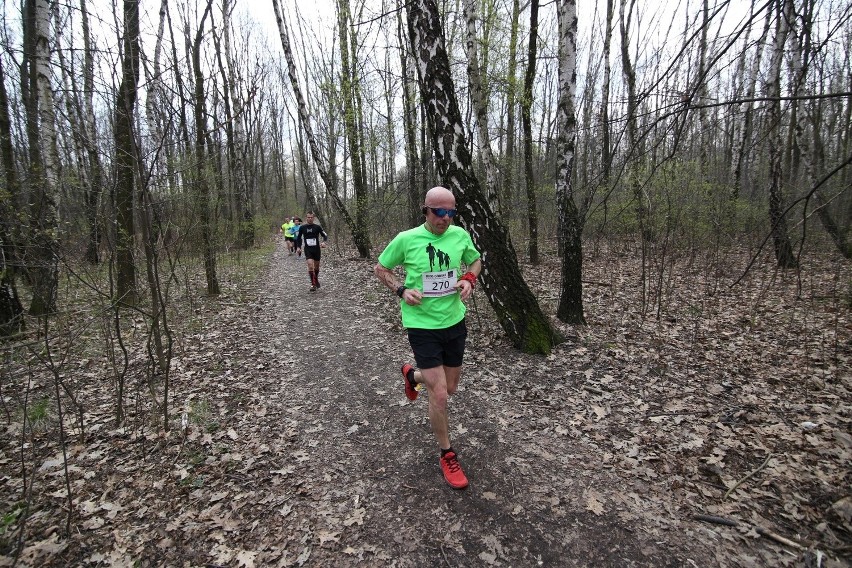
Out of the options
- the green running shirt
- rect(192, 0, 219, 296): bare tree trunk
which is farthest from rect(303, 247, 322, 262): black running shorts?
the green running shirt

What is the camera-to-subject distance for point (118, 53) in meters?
3.65

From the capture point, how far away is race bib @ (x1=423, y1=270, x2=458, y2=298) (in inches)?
116

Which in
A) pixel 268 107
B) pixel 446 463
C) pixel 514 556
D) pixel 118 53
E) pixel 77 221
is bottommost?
pixel 514 556

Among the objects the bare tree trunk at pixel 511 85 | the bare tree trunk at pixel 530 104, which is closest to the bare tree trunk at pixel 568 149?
the bare tree trunk at pixel 530 104

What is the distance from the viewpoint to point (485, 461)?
325 centimetres

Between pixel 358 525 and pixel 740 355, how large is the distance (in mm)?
5136

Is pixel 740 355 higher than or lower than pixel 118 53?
lower

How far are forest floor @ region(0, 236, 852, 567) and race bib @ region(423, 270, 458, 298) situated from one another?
1457 millimetres

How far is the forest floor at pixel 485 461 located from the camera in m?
2.49

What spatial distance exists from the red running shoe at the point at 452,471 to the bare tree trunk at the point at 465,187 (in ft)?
8.24

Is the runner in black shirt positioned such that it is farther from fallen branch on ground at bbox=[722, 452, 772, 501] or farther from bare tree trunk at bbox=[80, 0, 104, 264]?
fallen branch on ground at bbox=[722, 452, 772, 501]

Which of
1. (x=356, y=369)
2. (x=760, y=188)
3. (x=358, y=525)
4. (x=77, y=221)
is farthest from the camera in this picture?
(x=760, y=188)

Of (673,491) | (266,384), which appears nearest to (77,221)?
(266,384)

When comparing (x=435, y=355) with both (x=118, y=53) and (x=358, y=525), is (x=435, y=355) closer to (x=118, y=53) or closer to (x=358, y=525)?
(x=358, y=525)
